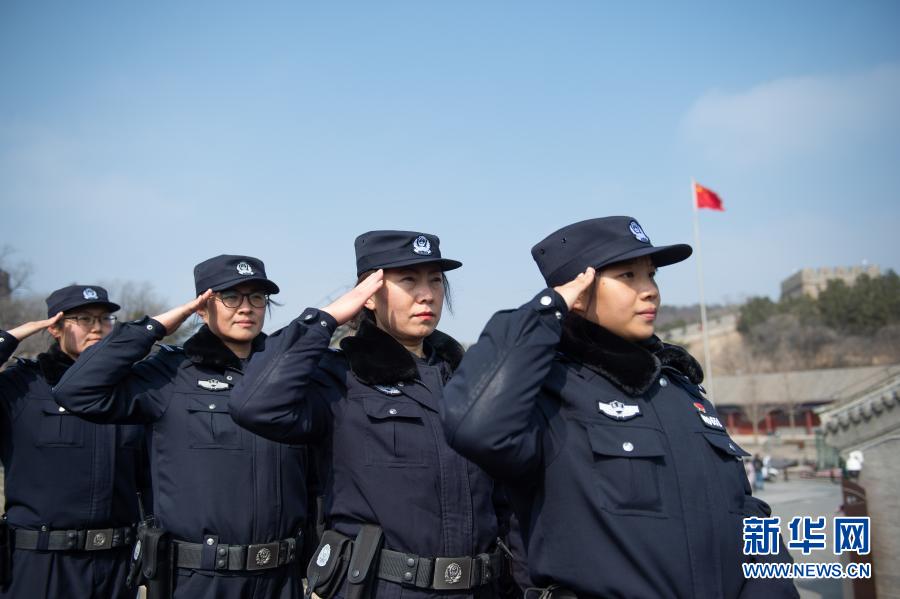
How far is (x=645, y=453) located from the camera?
244cm

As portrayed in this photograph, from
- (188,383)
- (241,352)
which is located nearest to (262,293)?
(241,352)

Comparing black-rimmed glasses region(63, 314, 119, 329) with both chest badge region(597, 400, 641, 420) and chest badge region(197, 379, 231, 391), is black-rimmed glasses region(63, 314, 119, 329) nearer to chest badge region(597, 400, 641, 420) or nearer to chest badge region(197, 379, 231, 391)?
chest badge region(197, 379, 231, 391)

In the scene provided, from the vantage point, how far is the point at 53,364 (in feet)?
17.7

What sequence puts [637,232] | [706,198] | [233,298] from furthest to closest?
[706,198]
[233,298]
[637,232]

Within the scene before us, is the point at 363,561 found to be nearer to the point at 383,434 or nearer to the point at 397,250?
the point at 383,434

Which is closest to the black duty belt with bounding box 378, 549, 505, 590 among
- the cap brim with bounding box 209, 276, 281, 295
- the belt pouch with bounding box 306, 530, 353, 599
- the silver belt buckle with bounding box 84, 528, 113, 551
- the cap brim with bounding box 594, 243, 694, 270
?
the belt pouch with bounding box 306, 530, 353, 599

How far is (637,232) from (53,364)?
15.0ft

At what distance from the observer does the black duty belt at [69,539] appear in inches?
188

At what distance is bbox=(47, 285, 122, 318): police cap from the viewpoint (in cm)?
549

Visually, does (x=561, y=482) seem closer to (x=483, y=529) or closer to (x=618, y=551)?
(x=618, y=551)

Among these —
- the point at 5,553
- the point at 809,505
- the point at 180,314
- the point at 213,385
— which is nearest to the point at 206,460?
the point at 213,385

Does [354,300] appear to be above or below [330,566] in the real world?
A: above

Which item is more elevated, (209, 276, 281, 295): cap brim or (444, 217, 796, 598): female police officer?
(209, 276, 281, 295): cap brim

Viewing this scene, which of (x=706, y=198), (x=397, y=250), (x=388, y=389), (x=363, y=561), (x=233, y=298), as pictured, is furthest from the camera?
(x=706, y=198)
